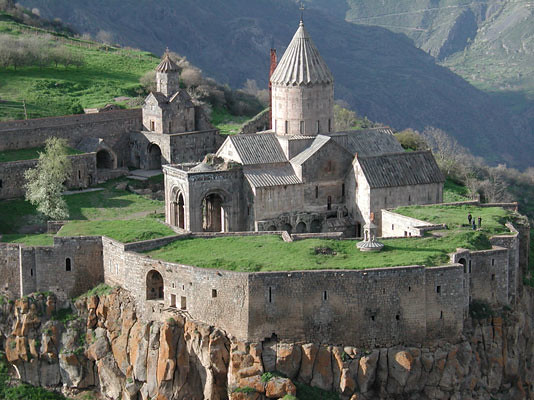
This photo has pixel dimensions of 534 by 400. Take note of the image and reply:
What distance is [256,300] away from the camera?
4009 cm

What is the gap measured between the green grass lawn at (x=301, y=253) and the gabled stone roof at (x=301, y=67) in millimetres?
9638

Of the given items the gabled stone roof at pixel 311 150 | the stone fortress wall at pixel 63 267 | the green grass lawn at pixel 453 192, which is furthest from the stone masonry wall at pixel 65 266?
the green grass lawn at pixel 453 192

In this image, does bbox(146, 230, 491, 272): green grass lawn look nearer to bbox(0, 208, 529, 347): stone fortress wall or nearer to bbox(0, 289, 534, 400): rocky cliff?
bbox(0, 208, 529, 347): stone fortress wall

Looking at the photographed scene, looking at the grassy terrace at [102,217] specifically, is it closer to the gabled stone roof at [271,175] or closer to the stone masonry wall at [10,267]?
the stone masonry wall at [10,267]

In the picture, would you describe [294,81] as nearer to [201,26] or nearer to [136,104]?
[136,104]

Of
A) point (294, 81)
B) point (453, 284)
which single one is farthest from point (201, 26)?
point (453, 284)

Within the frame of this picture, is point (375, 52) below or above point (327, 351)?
above

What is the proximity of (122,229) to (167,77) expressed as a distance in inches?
759

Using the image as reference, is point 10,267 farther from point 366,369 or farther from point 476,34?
point 476,34

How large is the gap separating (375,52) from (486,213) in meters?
110

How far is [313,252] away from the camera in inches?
1681

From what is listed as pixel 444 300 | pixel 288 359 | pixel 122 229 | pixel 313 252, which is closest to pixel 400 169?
pixel 313 252

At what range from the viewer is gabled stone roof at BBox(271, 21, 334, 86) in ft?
171

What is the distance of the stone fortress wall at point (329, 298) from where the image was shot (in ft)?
132
